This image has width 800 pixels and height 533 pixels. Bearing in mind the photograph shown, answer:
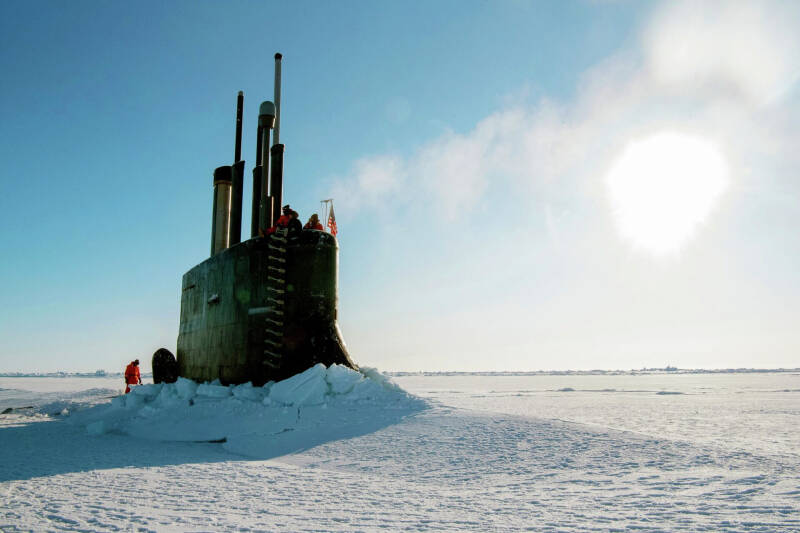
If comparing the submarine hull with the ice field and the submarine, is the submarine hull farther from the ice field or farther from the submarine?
the ice field

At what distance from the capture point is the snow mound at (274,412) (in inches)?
303

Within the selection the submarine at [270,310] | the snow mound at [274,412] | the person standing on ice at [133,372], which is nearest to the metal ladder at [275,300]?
the submarine at [270,310]

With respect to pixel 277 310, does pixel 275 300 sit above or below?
above

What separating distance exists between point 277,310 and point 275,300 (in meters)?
0.19

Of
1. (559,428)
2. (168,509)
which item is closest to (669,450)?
(559,428)

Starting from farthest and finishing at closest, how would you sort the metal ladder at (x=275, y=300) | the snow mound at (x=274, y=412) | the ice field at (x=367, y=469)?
the metal ladder at (x=275, y=300) < the snow mound at (x=274, y=412) < the ice field at (x=367, y=469)

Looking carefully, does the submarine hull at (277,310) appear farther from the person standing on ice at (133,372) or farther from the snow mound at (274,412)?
the person standing on ice at (133,372)

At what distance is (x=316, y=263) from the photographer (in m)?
10.1

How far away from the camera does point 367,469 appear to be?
6.00m

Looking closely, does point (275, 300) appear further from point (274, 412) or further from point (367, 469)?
point (367, 469)

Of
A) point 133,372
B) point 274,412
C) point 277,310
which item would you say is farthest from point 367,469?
point 133,372

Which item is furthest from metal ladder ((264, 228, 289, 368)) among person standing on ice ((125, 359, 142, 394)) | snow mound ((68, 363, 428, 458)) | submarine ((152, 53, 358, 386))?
person standing on ice ((125, 359, 142, 394))

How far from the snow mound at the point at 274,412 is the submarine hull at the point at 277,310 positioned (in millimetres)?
499

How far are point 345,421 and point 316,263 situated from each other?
3.25 m
